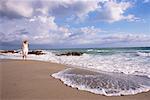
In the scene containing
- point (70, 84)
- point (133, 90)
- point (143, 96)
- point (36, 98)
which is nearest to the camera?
point (36, 98)

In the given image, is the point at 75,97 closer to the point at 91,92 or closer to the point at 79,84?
the point at 91,92

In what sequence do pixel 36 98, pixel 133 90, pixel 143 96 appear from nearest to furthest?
1. pixel 36 98
2. pixel 143 96
3. pixel 133 90

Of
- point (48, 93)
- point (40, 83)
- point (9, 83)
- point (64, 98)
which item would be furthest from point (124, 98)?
point (9, 83)

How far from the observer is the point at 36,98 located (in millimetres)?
4090

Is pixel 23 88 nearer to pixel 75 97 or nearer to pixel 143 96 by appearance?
pixel 75 97

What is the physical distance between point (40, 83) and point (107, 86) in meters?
1.83

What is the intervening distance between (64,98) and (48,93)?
0.49 metres

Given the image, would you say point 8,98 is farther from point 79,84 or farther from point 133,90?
point 133,90

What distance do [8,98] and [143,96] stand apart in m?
2.99

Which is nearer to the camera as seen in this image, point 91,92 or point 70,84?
point 91,92

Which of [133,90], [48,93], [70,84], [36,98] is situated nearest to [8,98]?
[36,98]

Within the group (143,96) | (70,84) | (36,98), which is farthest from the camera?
(70,84)

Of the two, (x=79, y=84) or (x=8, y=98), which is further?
(x=79, y=84)

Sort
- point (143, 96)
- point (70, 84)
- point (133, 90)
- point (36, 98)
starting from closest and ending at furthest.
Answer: point (36, 98) < point (143, 96) < point (133, 90) < point (70, 84)
